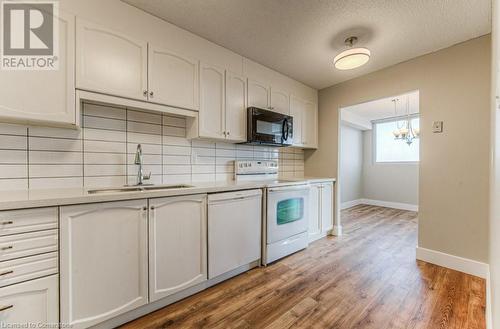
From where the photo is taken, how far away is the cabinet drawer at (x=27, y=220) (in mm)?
1043

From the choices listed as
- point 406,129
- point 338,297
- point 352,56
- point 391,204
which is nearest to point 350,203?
point 391,204

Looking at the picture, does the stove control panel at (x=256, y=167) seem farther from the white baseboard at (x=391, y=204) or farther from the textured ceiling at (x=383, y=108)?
the white baseboard at (x=391, y=204)

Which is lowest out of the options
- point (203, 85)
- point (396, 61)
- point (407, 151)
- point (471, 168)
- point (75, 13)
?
point (471, 168)

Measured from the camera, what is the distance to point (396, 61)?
8.34 ft

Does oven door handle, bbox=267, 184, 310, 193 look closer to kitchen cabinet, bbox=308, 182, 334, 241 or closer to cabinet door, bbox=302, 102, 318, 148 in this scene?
kitchen cabinet, bbox=308, 182, 334, 241

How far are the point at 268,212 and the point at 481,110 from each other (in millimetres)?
2333

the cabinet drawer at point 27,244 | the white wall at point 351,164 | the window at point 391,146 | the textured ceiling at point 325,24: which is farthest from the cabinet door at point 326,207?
the window at point 391,146

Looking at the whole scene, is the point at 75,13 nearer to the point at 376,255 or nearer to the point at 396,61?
the point at 396,61

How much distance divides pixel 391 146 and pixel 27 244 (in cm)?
658

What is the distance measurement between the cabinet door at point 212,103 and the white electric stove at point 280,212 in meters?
0.61

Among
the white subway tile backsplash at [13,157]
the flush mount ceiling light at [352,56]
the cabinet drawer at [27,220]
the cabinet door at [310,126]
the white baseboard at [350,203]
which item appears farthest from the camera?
the white baseboard at [350,203]

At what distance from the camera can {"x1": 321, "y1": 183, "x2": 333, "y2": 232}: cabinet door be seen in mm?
3077

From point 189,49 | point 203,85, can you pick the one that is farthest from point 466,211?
point 189,49

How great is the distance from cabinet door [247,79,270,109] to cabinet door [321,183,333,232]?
150 cm
